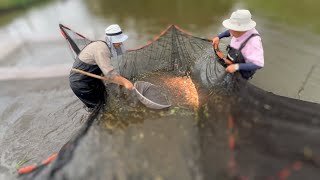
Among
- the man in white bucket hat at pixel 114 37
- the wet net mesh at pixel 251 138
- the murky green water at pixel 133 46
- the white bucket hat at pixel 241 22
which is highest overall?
the white bucket hat at pixel 241 22

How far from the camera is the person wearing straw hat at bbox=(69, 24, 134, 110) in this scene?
4016 millimetres

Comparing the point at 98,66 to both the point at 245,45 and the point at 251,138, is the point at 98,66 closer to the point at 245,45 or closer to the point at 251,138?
the point at 245,45

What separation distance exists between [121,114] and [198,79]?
63.5 inches

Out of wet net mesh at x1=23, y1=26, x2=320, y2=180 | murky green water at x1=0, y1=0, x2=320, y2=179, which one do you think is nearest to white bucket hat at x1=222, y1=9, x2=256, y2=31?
wet net mesh at x1=23, y1=26, x2=320, y2=180

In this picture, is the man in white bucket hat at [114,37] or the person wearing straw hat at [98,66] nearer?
the person wearing straw hat at [98,66]

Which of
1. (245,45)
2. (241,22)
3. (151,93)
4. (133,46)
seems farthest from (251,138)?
(133,46)

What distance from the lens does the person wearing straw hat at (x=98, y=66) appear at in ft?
13.2

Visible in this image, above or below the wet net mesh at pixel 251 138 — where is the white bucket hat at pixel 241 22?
above

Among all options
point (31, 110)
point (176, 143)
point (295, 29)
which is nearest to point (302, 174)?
point (176, 143)

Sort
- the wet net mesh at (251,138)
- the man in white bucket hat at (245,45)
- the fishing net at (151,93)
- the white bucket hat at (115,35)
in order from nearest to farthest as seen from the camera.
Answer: the wet net mesh at (251,138), the man in white bucket hat at (245,45), the white bucket hat at (115,35), the fishing net at (151,93)

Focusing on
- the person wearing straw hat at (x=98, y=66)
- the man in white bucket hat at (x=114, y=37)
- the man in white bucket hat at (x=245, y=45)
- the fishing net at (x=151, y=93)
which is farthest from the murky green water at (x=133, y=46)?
the man in white bucket hat at (x=114, y=37)

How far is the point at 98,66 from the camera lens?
4309 mm

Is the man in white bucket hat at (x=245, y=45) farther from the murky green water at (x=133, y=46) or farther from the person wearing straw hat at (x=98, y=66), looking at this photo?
the person wearing straw hat at (x=98, y=66)

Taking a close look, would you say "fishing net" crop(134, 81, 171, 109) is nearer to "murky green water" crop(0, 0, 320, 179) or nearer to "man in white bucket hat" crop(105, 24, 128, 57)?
"murky green water" crop(0, 0, 320, 179)
